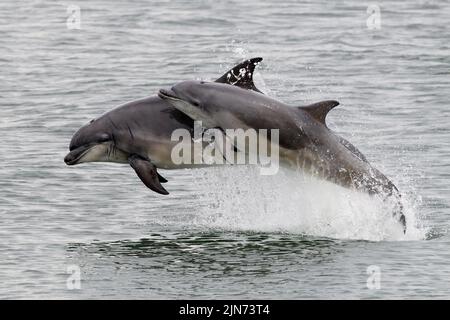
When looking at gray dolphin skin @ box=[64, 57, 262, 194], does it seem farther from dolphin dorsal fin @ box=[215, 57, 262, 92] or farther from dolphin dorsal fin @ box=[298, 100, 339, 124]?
dolphin dorsal fin @ box=[298, 100, 339, 124]

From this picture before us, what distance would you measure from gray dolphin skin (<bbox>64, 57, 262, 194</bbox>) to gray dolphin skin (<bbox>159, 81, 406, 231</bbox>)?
0.33 m

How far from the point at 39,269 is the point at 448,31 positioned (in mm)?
21672

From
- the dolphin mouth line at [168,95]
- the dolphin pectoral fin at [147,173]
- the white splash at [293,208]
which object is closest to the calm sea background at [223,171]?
the white splash at [293,208]

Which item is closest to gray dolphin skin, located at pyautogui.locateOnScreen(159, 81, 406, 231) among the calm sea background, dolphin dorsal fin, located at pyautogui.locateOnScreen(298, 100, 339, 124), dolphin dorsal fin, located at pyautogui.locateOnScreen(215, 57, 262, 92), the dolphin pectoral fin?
dolphin dorsal fin, located at pyautogui.locateOnScreen(298, 100, 339, 124)

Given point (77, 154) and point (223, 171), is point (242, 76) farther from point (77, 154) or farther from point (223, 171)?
point (77, 154)

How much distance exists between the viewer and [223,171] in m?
18.4

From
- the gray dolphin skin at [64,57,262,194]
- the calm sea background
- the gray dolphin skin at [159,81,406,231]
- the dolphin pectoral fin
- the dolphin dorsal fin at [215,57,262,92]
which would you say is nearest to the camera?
the calm sea background

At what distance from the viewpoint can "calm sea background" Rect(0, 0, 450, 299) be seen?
15.1 m

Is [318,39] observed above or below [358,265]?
above

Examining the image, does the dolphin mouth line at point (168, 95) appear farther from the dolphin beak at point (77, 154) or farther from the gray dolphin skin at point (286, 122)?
the dolphin beak at point (77, 154)

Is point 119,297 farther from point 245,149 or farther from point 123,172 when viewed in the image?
point 123,172

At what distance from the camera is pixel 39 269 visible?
15.3 metres
